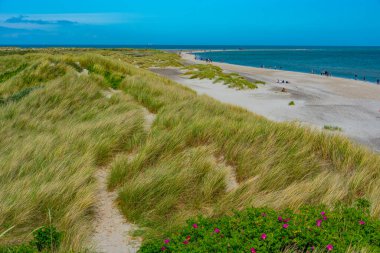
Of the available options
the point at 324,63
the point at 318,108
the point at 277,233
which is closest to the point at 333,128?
the point at 318,108

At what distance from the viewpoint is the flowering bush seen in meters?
2.82

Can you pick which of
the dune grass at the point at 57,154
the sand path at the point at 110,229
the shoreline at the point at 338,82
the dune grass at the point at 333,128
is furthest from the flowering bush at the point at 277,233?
the shoreline at the point at 338,82

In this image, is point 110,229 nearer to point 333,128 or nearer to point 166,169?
point 166,169

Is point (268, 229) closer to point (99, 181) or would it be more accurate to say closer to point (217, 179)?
point (217, 179)

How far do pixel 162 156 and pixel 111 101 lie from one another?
4.76m

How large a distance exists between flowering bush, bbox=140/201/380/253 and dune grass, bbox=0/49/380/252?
20.0 inches

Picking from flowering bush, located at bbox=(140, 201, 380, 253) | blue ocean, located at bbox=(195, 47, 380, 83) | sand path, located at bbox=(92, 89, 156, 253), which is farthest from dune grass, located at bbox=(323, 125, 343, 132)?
blue ocean, located at bbox=(195, 47, 380, 83)

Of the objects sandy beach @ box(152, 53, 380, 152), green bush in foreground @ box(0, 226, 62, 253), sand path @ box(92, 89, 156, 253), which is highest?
green bush in foreground @ box(0, 226, 62, 253)

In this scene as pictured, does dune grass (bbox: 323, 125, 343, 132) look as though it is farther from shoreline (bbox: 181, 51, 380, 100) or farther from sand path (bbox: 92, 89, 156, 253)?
shoreline (bbox: 181, 51, 380, 100)

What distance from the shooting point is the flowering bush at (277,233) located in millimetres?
2818

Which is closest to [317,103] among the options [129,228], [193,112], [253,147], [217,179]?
[193,112]

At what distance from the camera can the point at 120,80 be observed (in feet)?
44.2

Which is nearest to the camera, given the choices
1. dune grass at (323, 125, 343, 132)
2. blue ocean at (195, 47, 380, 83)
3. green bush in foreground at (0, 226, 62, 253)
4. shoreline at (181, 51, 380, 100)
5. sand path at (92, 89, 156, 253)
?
green bush in foreground at (0, 226, 62, 253)

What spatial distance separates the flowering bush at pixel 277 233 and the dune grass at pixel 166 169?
51 centimetres
